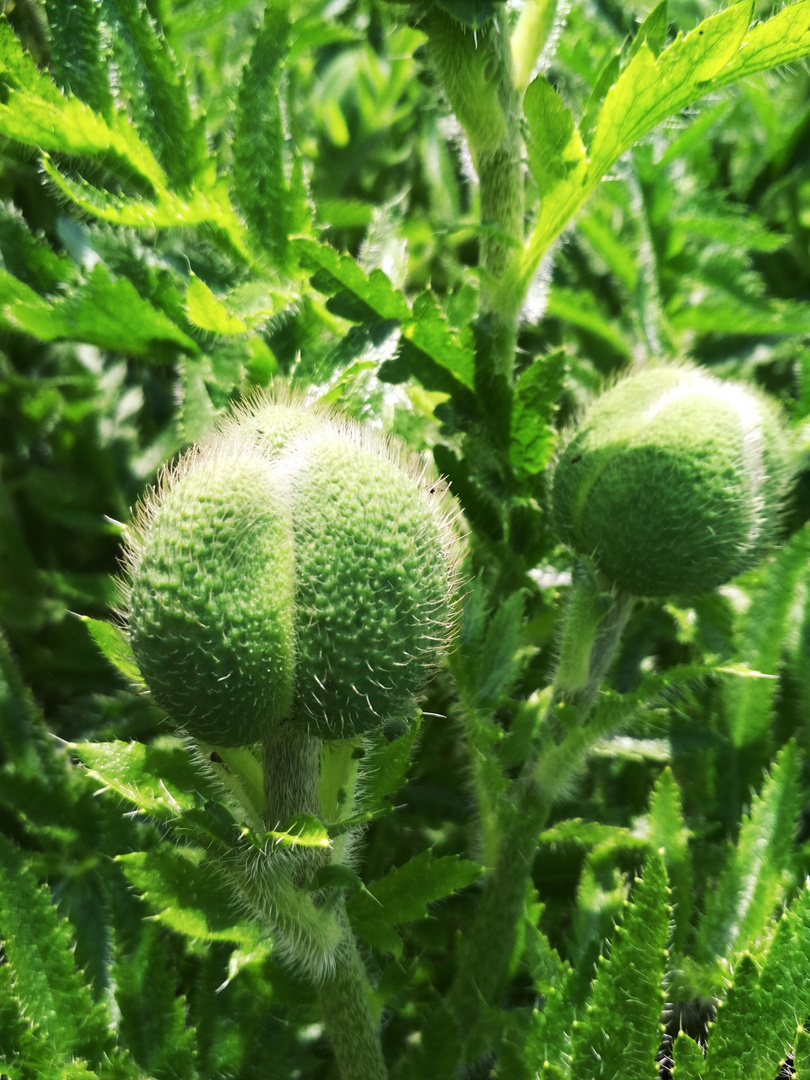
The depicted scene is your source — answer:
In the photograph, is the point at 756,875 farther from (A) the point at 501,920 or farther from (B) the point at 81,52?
(B) the point at 81,52

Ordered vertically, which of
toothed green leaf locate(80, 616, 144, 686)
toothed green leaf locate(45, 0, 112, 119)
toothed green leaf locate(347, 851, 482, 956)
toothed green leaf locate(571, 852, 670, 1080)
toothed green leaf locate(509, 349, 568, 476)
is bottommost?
toothed green leaf locate(571, 852, 670, 1080)

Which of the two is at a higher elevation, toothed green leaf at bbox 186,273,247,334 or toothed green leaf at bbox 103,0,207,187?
toothed green leaf at bbox 103,0,207,187

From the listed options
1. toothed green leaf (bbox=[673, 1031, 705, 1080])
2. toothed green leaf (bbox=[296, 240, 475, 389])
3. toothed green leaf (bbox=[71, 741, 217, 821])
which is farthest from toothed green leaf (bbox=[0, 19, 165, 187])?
toothed green leaf (bbox=[673, 1031, 705, 1080])

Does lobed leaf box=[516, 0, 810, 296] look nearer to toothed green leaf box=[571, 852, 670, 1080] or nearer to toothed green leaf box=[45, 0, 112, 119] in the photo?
toothed green leaf box=[45, 0, 112, 119]

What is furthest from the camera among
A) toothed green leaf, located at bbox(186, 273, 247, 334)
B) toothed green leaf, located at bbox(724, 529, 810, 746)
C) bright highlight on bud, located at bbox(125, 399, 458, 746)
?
toothed green leaf, located at bbox(724, 529, 810, 746)

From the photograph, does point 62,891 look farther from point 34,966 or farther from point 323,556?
point 323,556

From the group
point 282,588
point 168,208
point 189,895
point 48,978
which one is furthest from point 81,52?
point 48,978
